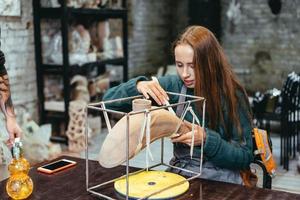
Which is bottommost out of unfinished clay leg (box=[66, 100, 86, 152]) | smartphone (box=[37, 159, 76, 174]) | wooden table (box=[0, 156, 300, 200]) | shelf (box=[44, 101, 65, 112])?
unfinished clay leg (box=[66, 100, 86, 152])

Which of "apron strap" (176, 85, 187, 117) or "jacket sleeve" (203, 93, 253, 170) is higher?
"apron strap" (176, 85, 187, 117)

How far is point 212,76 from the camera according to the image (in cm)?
173

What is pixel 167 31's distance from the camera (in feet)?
22.0

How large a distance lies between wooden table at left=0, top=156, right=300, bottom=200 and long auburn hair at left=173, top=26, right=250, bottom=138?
31 cm

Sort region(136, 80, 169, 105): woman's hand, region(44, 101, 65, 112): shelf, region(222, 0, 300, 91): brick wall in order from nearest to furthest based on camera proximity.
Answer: region(136, 80, 169, 105): woman's hand < region(44, 101, 65, 112): shelf < region(222, 0, 300, 91): brick wall

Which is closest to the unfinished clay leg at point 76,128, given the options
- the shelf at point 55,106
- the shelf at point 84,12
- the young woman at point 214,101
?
the shelf at point 55,106

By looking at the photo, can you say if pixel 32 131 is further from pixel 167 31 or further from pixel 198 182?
pixel 167 31

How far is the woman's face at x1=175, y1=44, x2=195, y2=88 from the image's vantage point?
1.69 m

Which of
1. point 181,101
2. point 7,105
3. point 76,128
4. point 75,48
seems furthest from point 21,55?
point 181,101

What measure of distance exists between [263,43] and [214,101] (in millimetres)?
4488

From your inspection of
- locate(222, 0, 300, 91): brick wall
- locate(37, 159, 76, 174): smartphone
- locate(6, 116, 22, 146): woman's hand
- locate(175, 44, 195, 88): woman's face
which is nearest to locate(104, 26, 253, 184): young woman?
locate(175, 44, 195, 88): woman's face

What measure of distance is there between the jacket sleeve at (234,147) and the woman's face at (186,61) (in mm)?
219

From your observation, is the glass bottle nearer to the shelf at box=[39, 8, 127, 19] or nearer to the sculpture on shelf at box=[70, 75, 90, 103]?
the shelf at box=[39, 8, 127, 19]

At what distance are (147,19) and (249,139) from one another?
459 centimetres
